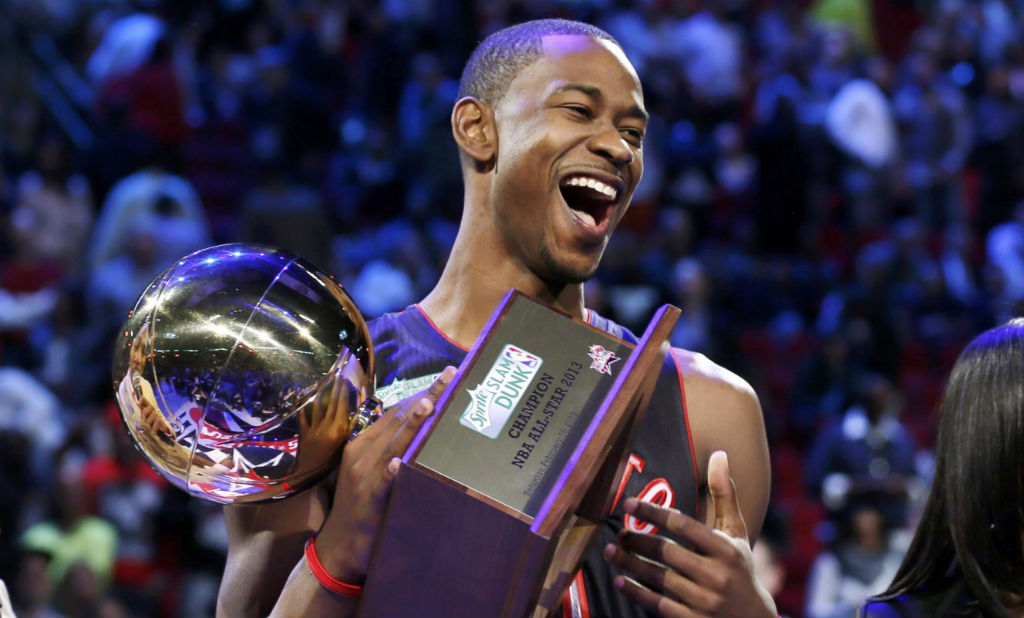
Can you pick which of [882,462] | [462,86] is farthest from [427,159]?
[462,86]

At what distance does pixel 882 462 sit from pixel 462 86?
580 cm

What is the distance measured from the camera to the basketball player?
2152 mm

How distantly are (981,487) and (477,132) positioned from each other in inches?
42.5

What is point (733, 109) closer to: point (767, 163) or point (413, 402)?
point (767, 163)

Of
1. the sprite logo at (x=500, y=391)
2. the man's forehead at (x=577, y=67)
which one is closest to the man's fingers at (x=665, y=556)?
the sprite logo at (x=500, y=391)

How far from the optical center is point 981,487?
2.27m

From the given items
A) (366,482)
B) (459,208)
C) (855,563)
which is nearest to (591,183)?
(366,482)

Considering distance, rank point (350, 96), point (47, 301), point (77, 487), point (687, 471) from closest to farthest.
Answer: point (687, 471)
point (77, 487)
point (47, 301)
point (350, 96)

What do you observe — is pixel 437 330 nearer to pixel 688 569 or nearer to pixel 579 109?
pixel 579 109

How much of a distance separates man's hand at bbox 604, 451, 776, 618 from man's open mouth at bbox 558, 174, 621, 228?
0.71m

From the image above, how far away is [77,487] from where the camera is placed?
6.83m

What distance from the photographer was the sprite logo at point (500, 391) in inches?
71.7

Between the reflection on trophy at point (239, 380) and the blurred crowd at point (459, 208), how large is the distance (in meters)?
4.66

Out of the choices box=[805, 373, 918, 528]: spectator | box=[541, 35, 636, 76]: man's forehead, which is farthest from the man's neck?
box=[805, 373, 918, 528]: spectator
